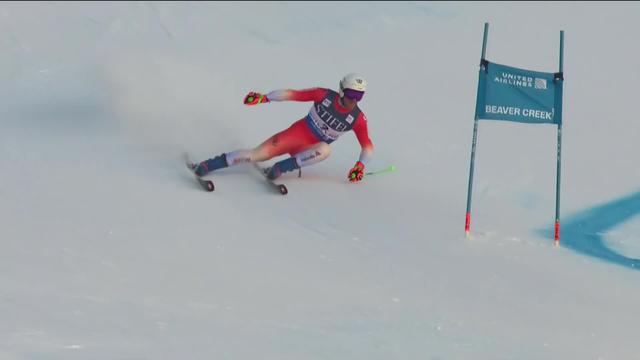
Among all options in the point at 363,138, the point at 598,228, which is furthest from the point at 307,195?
the point at 598,228

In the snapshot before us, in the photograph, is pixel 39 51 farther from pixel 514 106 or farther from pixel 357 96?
pixel 514 106

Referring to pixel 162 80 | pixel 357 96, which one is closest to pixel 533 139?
pixel 357 96

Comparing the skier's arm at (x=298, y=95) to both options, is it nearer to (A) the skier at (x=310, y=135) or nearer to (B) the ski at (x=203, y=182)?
(A) the skier at (x=310, y=135)

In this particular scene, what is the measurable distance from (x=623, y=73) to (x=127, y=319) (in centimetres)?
699

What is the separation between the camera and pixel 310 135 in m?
9.28

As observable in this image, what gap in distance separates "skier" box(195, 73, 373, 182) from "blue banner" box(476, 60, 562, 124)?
967 mm

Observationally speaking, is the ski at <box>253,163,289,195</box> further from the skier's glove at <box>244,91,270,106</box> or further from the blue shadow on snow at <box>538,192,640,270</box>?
the blue shadow on snow at <box>538,192,640,270</box>

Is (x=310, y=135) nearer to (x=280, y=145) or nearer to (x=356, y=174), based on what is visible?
(x=280, y=145)

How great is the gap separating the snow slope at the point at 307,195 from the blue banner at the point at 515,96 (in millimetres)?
938

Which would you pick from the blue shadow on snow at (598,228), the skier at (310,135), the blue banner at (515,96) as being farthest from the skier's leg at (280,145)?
the blue shadow on snow at (598,228)

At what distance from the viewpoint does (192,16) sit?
12883 mm

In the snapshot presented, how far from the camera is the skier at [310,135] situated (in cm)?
903

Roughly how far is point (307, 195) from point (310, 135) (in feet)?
1.66

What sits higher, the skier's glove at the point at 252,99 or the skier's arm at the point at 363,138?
the skier's glove at the point at 252,99
